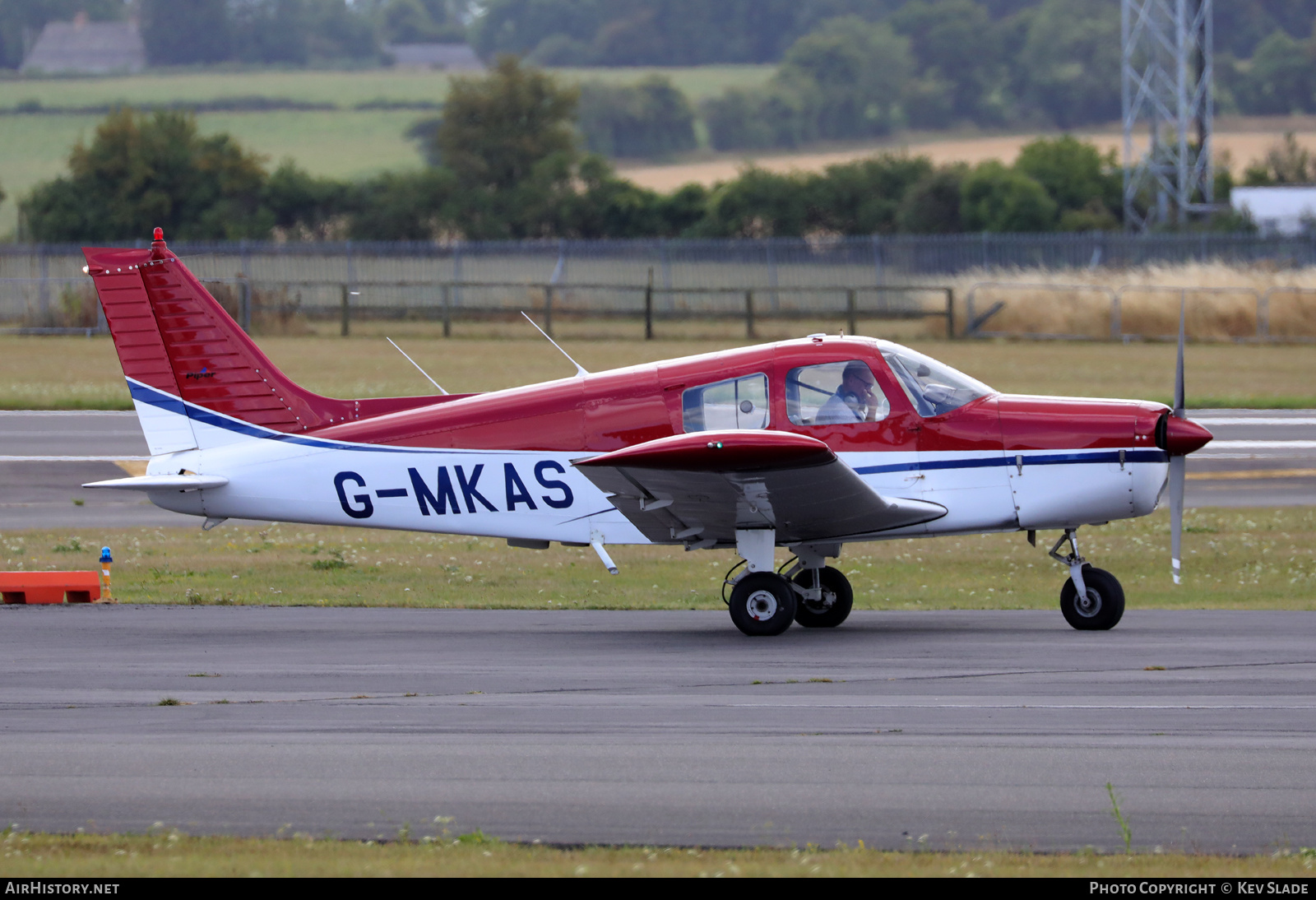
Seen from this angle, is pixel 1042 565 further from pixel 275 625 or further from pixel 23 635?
pixel 23 635

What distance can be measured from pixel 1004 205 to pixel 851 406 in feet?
183

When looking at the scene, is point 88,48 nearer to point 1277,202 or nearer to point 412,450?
point 1277,202

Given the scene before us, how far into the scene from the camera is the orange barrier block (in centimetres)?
1317

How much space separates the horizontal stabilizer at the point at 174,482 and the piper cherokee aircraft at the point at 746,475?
2 cm

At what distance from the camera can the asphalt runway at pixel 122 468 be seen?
63.9 ft

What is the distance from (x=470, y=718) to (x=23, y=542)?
9864mm

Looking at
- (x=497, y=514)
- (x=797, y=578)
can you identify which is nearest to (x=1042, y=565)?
(x=797, y=578)

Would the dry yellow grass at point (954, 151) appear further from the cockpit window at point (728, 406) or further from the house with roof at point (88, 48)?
the cockpit window at point (728, 406)

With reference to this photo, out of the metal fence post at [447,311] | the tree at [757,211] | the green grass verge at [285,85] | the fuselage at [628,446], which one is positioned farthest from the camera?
the green grass verge at [285,85]

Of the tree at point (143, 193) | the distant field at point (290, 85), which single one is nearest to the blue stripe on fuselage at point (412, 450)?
the tree at point (143, 193)

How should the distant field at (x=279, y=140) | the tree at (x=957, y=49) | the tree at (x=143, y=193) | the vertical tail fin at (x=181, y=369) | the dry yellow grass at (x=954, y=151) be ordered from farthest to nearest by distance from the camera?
the tree at (x=957, y=49) → the dry yellow grass at (x=954, y=151) → the distant field at (x=279, y=140) → the tree at (x=143, y=193) → the vertical tail fin at (x=181, y=369)

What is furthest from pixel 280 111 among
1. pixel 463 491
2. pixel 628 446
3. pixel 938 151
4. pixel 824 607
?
pixel 824 607

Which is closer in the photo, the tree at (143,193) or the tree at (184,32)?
the tree at (143,193)

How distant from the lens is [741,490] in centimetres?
1097
